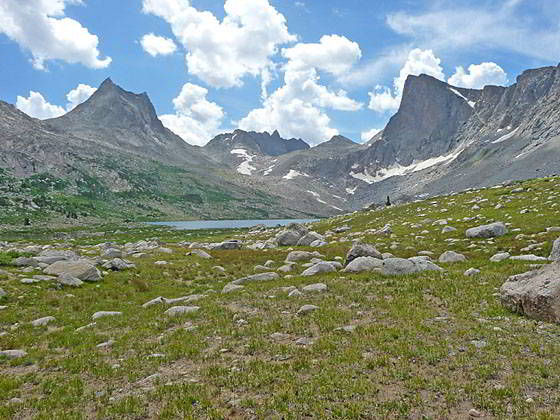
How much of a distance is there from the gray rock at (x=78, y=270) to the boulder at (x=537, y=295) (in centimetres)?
2822

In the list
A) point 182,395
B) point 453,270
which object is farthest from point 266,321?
point 453,270

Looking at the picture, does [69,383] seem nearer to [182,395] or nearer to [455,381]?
[182,395]

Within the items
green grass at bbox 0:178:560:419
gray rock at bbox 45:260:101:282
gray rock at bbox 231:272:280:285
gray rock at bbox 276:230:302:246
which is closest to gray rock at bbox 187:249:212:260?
gray rock at bbox 45:260:101:282

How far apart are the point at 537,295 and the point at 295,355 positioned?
9.85m

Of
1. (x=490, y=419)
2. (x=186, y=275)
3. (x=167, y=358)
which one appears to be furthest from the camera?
(x=186, y=275)

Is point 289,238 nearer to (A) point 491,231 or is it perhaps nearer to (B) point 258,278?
(A) point 491,231

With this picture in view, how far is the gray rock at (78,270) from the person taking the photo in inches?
1158

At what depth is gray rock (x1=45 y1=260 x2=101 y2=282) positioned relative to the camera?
2941cm

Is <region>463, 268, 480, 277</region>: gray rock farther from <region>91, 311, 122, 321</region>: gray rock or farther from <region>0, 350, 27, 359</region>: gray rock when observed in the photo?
<region>0, 350, 27, 359</region>: gray rock

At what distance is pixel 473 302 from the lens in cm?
1723

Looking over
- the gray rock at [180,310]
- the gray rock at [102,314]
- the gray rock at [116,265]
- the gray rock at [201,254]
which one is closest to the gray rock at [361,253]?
the gray rock at [180,310]

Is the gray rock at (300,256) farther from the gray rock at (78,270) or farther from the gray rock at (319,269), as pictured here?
the gray rock at (78,270)

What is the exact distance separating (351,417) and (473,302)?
1128 centimetres

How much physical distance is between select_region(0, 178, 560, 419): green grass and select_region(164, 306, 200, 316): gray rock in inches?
16.5
